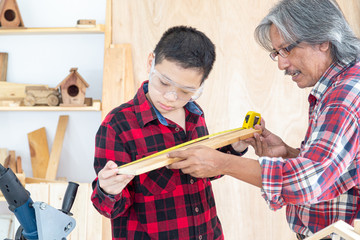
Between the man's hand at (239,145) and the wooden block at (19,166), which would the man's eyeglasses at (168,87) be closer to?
the man's hand at (239,145)

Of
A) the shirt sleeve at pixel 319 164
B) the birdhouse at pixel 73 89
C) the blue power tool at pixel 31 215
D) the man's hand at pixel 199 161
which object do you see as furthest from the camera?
the birdhouse at pixel 73 89

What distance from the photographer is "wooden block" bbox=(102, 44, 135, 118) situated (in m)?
2.80

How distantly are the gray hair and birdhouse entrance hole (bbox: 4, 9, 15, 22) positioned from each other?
2.00 m

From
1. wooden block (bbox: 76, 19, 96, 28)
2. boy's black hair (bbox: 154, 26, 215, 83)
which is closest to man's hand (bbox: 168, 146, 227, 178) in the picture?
boy's black hair (bbox: 154, 26, 215, 83)

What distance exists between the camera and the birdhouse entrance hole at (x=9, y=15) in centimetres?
289

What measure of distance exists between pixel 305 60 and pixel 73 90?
172 centimetres

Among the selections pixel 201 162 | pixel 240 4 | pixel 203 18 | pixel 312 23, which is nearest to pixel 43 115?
pixel 203 18

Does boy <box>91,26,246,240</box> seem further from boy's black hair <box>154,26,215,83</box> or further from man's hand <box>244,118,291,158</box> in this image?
man's hand <box>244,118,291,158</box>

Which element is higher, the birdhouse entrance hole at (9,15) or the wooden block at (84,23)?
the birdhouse entrance hole at (9,15)

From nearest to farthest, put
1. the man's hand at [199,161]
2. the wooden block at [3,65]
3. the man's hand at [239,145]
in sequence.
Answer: the man's hand at [199,161] < the man's hand at [239,145] < the wooden block at [3,65]

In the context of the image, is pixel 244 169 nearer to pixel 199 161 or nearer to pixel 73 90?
pixel 199 161

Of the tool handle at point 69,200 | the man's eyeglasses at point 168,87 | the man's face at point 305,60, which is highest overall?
the man's face at point 305,60

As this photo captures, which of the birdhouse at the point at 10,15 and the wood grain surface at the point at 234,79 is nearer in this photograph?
the birdhouse at the point at 10,15

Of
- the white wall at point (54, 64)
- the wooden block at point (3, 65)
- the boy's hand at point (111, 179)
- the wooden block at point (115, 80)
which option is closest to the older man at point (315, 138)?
the boy's hand at point (111, 179)
